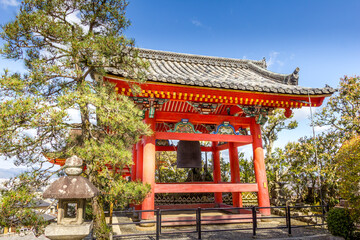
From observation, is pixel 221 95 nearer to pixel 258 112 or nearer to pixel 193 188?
pixel 258 112

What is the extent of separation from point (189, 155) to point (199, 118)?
6.82 ft

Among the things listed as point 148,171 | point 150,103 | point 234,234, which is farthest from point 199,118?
point 234,234

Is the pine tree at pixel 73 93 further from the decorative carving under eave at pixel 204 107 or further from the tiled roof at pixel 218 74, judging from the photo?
the decorative carving under eave at pixel 204 107

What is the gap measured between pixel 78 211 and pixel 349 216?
654 cm

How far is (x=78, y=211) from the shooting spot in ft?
12.5

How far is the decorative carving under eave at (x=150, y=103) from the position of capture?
A: 23.9 ft

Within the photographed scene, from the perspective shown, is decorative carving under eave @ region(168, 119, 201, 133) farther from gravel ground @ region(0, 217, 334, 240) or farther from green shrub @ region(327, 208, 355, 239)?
green shrub @ region(327, 208, 355, 239)

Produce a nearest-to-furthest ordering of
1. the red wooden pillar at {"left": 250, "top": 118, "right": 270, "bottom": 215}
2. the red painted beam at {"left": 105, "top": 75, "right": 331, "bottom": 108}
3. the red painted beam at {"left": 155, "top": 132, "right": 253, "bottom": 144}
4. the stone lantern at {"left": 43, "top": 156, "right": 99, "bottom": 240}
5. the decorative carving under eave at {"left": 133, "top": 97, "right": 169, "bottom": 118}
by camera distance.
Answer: the stone lantern at {"left": 43, "top": 156, "right": 99, "bottom": 240} < the red painted beam at {"left": 105, "top": 75, "right": 331, "bottom": 108} < the decorative carving under eave at {"left": 133, "top": 97, "right": 169, "bottom": 118} < the red painted beam at {"left": 155, "top": 132, "right": 253, "bottom": 144} < the red wooden pillar at {"left": 250, "top": 118, "right": 270, "bottom": 215}

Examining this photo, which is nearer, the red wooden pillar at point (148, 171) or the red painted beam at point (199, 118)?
the red wooden pillar at point (148, 171)

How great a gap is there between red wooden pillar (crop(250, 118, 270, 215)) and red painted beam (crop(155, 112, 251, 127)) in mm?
467

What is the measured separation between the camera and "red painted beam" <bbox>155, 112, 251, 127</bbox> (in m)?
8.02

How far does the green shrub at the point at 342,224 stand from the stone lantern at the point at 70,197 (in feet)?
20.0

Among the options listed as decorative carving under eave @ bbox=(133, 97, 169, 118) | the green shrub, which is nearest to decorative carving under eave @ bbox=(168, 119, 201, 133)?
decorative carving under eave @ bbox=(133, 97, 169, 118)

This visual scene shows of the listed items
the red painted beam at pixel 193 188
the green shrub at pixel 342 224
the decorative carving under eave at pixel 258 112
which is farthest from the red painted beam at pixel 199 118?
the green shrub at pixel 342 224
